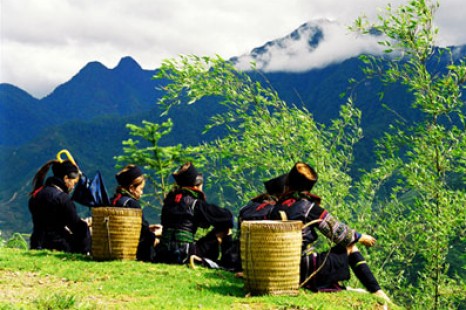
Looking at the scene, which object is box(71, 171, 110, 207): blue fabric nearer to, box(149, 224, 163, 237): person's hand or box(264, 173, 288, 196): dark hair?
→ box(149, 224, 163, 237): person's hand

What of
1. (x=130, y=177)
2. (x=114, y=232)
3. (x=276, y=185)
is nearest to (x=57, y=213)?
(x=114, y=232)

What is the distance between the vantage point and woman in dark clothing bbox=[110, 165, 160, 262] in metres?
10.8

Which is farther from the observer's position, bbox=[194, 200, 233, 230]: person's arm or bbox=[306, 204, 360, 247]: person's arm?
bbox=[194, 200, 233, 230]: person's arm

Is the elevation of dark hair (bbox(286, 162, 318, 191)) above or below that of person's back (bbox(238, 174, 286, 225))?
above

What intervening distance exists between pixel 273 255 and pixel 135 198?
14.7 feet

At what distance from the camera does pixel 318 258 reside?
7.97 m

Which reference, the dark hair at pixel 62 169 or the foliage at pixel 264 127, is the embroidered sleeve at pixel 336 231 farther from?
the dark hair at pixel 62 169

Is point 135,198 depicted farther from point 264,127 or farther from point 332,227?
point 332,227

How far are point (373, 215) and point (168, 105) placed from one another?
18.6 ft

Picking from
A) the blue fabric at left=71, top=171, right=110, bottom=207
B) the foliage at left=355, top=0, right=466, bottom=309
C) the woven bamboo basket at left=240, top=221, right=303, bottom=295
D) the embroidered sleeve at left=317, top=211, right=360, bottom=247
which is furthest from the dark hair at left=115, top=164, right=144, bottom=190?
the foliage at left=355, top=0, right=466, bottom=309

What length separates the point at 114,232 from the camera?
10188mm

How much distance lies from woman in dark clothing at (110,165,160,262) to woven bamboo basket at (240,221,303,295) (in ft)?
12.8

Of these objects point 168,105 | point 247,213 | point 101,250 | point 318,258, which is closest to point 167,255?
point 101,250

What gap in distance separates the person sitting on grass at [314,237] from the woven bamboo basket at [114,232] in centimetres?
329
